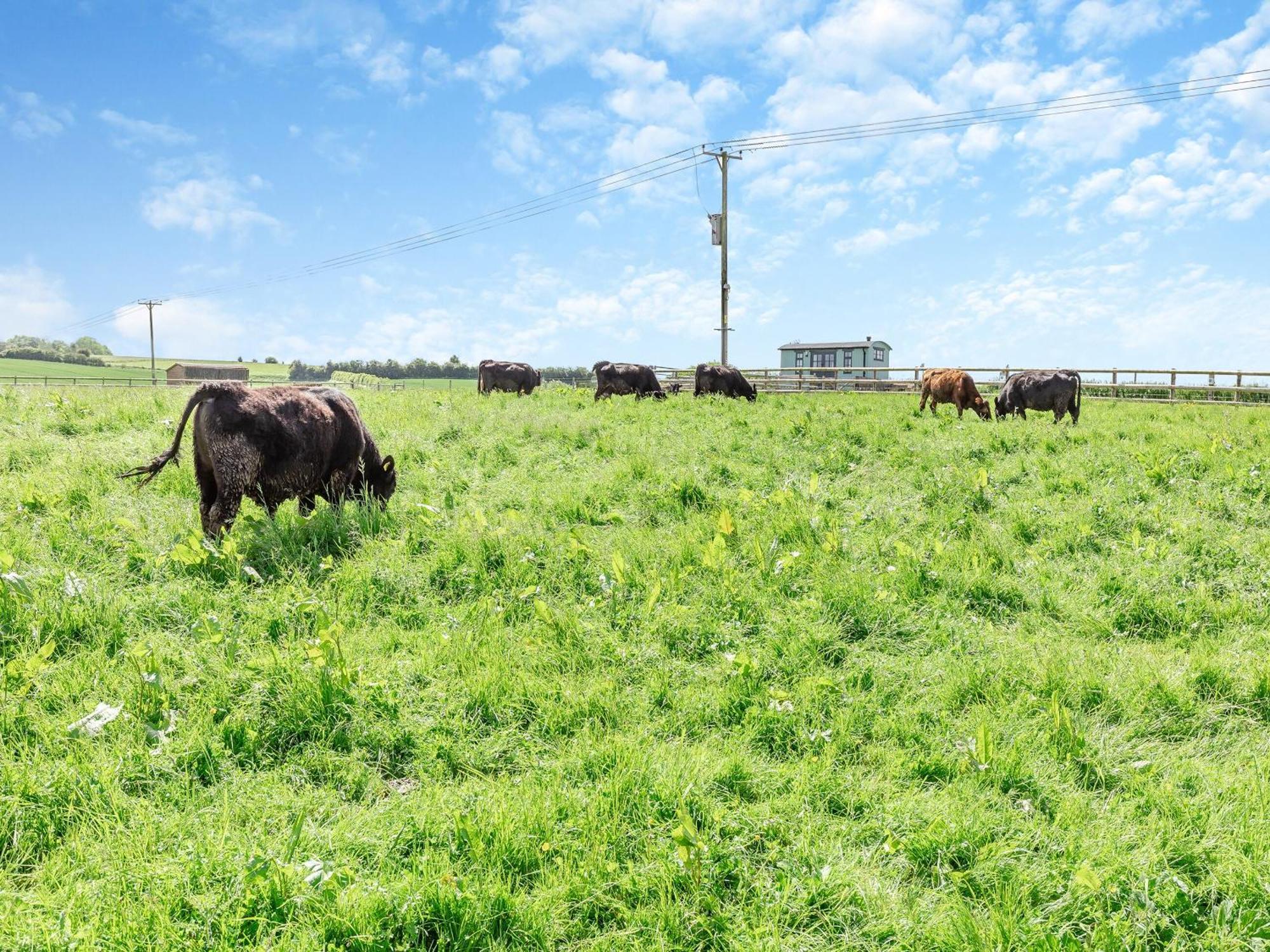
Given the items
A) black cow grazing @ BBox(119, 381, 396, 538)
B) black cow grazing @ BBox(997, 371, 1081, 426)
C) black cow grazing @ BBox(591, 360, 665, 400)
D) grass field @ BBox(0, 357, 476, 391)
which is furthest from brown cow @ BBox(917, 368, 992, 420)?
grass field @ BBox(0, 357, 476, 391)

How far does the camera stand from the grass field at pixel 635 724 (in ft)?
8.09

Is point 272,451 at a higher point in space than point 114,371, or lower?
lower

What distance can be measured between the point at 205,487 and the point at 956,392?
56.6 ft

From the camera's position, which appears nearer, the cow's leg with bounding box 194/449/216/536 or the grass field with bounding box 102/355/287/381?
the cow's leg with bounding box 194/449/216/536

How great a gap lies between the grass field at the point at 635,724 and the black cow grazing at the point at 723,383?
16.9 m

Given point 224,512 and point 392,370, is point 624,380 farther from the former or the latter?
point 392,370

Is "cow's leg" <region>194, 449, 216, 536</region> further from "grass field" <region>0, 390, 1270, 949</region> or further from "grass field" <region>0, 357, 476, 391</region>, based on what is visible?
"grass field" <region>0, 357, 476, 391</region>

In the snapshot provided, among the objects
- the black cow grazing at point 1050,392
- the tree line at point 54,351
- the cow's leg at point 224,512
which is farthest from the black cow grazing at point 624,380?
the tree line at point 54,351

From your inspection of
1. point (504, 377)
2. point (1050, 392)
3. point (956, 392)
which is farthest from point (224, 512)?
point (504, 377)

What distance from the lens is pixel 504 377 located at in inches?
1134

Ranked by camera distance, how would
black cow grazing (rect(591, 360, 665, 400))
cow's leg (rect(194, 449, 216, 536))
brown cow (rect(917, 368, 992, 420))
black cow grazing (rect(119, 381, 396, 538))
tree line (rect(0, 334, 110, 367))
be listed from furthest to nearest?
1. tree line (rect(0, 334, 110, 367))
2. black cow grazing (rect(591, 360, 665, 400))
3. brown cow (rect(917, 368, 992, 420))
4. cow's leg (rect(194, 449, 216, 536))
5. black cow grazing (rect(119, 381, 396, 538))

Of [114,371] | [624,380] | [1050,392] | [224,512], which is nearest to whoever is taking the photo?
[224,512]

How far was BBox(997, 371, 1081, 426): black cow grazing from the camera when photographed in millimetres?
17188

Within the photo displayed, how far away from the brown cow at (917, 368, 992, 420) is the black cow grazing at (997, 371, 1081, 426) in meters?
0.60
